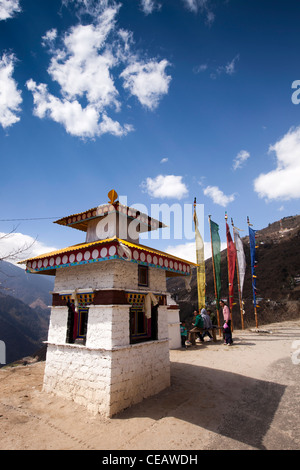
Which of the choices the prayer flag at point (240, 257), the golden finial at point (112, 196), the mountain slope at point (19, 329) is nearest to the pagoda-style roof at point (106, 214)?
the golden finial at point (112, 196)

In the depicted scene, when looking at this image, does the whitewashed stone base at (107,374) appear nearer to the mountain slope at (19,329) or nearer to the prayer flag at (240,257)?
the prayer flag at (240,257)

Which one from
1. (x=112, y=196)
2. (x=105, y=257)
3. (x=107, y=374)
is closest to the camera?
(x=107, y=374)

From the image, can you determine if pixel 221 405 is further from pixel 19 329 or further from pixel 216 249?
pixel 19 329

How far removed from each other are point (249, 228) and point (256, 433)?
50.1 ft

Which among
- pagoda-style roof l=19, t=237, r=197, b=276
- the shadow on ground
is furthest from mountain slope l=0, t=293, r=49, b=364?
the shadow on ground

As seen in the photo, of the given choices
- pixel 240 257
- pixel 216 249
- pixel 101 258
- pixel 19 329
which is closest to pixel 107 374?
pixel 101 258

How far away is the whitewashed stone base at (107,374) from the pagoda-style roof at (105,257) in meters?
2.37

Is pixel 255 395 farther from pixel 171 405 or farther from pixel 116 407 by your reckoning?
pixel 116 407

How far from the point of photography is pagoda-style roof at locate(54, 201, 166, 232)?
25.8 feet

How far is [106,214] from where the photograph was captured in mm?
8188

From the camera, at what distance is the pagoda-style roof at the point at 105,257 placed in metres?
6.20

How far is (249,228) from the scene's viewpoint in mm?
18625

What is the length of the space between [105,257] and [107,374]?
9.60 feet
